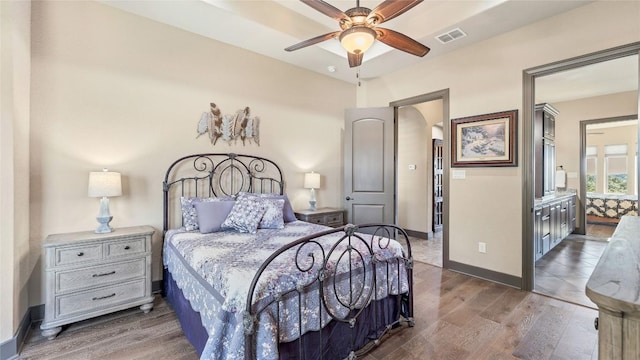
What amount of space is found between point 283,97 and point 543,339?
3951 mm

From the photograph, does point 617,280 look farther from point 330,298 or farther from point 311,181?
point 311,181

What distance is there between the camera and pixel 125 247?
252 cm

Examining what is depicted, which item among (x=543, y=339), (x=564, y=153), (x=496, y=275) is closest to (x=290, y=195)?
(x=496, y=275)

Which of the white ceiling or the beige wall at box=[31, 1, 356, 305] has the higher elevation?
the white ceiling

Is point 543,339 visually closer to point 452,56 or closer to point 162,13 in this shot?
point 452,56

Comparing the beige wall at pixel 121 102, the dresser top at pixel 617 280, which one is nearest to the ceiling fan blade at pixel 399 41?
the dresser top at pixel 617 280

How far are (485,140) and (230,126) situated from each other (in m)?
3.28

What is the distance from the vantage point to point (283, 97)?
4.13 metres

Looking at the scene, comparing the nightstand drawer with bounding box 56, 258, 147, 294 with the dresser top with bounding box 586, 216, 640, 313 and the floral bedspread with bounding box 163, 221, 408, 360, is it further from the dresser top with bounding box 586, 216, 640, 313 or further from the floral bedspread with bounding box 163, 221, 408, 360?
the dresser top with bounding box 586, 216, 640, 313

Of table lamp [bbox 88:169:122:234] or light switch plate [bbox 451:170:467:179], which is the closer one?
table lamp [bbox 88:169:122:234]

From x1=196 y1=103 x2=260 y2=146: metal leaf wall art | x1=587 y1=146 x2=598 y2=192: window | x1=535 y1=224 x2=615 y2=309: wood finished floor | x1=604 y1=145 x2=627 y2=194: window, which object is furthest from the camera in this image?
x1=587 y1=146 x2=598 y2=192: window

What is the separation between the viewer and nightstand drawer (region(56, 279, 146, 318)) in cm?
225

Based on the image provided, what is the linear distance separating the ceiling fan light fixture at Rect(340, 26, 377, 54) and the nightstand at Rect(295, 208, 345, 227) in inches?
91.7

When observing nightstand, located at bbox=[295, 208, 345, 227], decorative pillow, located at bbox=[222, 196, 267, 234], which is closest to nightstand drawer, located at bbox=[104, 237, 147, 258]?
decorative pillow, located at bbox=[222, 196, 267, 234]
